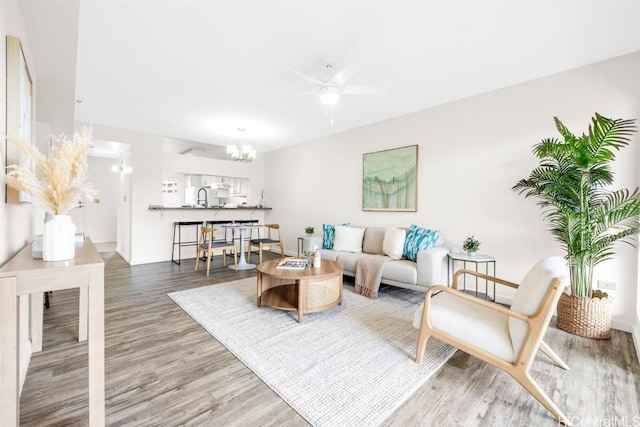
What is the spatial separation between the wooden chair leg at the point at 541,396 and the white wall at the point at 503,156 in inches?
73.8

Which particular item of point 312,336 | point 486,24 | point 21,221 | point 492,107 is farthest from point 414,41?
point 21,221

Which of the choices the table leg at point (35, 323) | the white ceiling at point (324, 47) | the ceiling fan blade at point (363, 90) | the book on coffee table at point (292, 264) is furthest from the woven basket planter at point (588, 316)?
the table leg at point (35, 323)

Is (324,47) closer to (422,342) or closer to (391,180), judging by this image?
(391,180)

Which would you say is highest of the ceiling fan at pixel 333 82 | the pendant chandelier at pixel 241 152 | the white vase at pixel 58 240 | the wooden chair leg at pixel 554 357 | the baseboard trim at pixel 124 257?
the ceiling fan at pixel 333 82

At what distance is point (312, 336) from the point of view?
7.76 feet

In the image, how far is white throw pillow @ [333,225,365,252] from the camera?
423 cm

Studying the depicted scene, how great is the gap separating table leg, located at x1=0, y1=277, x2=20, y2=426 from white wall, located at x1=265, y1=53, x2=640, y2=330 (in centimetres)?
394

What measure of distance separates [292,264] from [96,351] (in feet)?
6.52

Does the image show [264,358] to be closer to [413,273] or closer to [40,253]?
[40,253]

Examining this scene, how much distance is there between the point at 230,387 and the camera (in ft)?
5.61

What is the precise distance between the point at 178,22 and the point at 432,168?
332cm

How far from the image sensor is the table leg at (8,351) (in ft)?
3.45

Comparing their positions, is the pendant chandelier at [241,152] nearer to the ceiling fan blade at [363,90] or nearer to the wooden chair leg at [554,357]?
the ceiling fan blade at [363,90]

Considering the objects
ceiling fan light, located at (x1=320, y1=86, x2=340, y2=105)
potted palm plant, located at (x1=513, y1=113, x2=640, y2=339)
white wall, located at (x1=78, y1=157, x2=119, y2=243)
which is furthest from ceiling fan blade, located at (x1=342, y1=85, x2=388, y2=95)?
white wall, located at (x1=78, y1=157, x2=119, y2=243)
